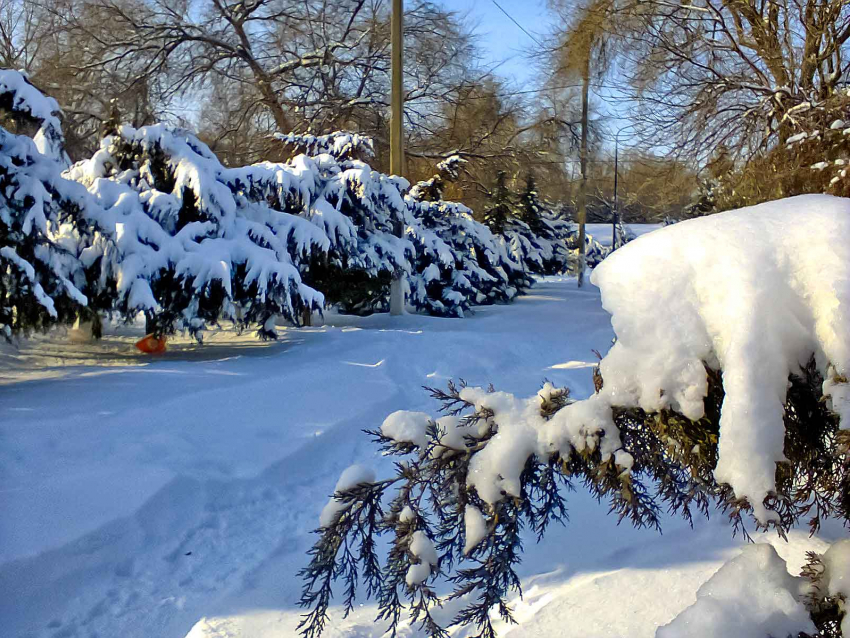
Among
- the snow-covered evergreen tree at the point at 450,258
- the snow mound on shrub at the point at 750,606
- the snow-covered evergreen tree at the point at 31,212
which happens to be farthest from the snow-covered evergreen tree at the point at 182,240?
the snow mound on shrub at the point at 750,606

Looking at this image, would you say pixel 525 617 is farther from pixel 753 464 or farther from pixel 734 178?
pixel 734 178

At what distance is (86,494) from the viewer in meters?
4.02

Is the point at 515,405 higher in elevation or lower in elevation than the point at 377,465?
higher

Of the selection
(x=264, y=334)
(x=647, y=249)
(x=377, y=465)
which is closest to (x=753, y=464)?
(x=647, y=249)

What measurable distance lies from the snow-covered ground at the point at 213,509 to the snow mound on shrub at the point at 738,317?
1.25 metres

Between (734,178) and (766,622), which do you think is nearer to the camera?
(766,622)

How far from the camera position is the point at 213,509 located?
434 cm

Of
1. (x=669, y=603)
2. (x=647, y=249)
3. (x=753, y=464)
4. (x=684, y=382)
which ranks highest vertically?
(x=647, y=249)

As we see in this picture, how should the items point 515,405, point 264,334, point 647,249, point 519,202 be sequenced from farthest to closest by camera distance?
1. point 519,202
2. point 264,334
3. point 515,405
4. point 647,249

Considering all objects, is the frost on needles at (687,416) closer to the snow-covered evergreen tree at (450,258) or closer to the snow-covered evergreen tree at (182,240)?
the snow-covered evergreen tree at (182,240)

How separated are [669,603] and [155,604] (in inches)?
92.3

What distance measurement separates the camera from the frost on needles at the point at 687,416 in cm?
137

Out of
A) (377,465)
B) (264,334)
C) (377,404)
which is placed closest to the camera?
(377,465)

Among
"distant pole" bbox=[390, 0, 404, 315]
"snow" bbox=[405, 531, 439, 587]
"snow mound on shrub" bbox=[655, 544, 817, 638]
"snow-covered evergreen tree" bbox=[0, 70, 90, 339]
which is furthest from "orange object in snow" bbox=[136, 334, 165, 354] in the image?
"snow mound on shrub" bbox=[655, 544, 817, 638]
